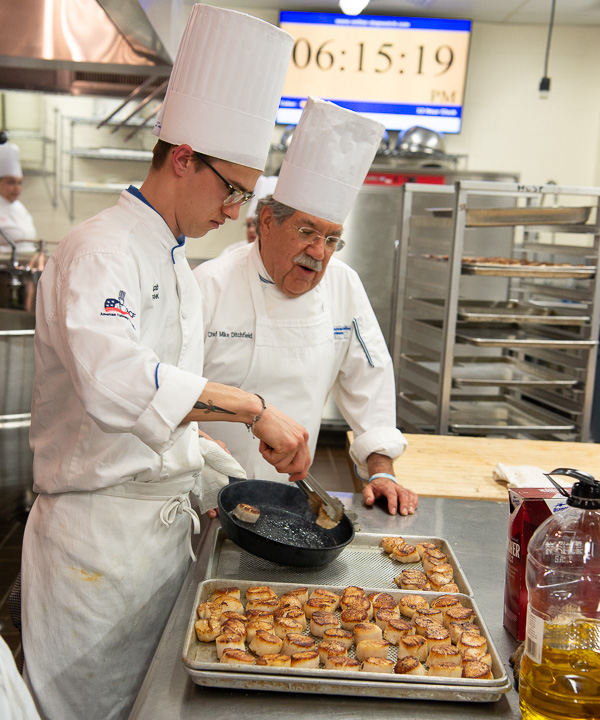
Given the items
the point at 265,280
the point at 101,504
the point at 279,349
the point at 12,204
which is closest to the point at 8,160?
the point at 12,204

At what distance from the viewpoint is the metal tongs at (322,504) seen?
59.9 inches

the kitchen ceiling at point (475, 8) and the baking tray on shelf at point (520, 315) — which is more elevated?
the kitchen ceiling at point (475, 8)

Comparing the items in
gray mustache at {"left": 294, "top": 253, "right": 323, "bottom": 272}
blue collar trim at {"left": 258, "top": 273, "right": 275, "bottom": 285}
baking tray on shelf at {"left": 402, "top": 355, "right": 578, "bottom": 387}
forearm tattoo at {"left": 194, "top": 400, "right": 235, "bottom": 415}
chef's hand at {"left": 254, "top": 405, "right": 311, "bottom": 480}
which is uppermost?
gray mustache at {"left": 294, "top": 253, "right": 323, "bottom": 272}

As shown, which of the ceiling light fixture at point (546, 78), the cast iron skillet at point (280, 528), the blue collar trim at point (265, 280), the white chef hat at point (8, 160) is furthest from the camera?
the white chef hat at point (8, 160)

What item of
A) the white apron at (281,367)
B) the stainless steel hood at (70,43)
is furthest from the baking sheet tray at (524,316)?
the stainless steel hood at (70,43)

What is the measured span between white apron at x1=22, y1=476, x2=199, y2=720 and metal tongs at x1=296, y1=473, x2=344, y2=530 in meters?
0.31

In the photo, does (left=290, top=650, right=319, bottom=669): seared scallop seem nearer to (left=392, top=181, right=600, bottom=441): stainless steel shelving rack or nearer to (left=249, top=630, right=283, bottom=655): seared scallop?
(left=249, top=630, right=283, bottom=655): seared scallop

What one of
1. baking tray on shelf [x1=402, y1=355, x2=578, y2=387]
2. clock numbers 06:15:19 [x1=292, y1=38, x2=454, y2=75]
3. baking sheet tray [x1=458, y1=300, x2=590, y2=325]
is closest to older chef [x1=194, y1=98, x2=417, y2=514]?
baking sheet tray [x1=458, y1=300, x2=590, y2=325]

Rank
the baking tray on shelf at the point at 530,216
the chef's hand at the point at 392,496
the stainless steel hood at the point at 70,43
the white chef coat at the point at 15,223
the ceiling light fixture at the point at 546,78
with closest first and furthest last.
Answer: the chef's hand at the point at 392,496
the stainless steel hood at the point at 70,43
the baking tray on shelf at the point at 530,216
the ceiling light fixture at the point at 546,78
the white chef coat at the point at 15,223

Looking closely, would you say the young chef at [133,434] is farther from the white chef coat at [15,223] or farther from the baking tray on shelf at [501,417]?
the white chef coat at [15,223]

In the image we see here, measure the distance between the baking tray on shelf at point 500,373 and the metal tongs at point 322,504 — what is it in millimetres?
2120

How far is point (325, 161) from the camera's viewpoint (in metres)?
2.05

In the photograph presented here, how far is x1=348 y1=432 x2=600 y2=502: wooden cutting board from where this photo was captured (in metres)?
2.16

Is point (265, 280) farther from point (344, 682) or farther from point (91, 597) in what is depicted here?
point (344, 682)
